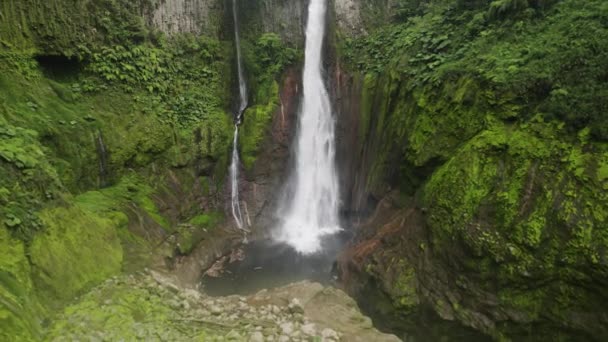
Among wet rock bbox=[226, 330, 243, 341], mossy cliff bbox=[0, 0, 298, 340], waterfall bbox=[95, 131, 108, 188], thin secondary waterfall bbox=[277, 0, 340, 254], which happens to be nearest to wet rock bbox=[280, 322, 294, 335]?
wet rock bbox=[226, 330, 243, 341]

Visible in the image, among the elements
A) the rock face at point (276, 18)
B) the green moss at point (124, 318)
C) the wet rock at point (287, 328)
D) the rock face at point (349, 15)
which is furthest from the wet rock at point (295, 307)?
the rock face at point (349, 15)

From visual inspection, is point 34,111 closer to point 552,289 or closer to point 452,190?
point 452,190

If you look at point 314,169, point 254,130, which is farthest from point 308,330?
point 254,130

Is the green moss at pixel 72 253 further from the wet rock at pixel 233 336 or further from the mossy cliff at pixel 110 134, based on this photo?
the wet rock at pixel 233 336

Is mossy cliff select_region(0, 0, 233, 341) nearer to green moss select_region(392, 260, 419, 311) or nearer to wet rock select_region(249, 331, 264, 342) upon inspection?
Answer: wet rock select_region(249, 331, 264, 342)

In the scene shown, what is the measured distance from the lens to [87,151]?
31.6ft

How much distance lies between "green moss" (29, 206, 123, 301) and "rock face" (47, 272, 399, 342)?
1.09 feet

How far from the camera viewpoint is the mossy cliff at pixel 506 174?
19.1 feet

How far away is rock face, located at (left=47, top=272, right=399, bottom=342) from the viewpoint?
187 inches

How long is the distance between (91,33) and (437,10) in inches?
467

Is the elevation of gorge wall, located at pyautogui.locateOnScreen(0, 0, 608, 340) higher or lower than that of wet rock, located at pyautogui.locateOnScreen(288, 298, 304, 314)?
higher

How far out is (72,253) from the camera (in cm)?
597

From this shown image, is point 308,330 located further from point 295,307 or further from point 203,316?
point 203,316

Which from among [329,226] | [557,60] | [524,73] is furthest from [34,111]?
[557,60]
